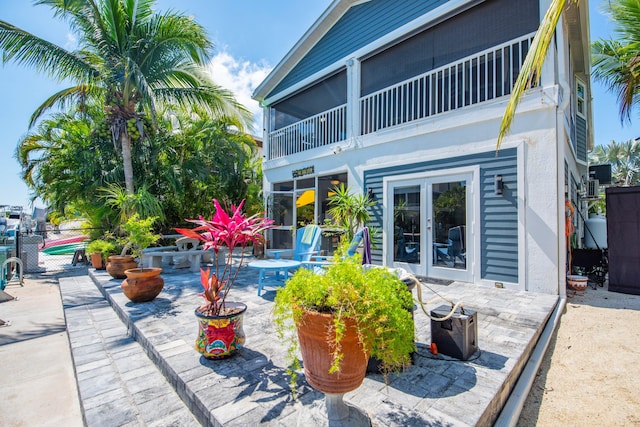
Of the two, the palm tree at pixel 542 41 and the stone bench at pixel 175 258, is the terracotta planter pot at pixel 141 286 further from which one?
the palm tree at pixel 542 41

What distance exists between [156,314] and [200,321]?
1.59m

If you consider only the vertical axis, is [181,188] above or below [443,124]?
below

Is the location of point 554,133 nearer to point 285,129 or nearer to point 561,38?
point 561,38

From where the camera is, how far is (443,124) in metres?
5.54

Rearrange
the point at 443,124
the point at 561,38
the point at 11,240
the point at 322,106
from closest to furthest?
the point at 561,38 → the point at 443,124 → the point at 11,240 → the point at 322,106

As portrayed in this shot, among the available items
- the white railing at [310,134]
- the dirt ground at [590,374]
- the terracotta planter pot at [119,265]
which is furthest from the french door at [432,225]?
the terracotta planter pot at [119,265]

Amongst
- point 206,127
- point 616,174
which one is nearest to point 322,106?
point 206,127

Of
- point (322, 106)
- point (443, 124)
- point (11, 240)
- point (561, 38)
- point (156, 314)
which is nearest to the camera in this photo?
point (156, 314)

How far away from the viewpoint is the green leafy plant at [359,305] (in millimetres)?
1398

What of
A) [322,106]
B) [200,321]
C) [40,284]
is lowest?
[40,284]

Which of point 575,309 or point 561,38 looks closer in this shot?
point 575,309

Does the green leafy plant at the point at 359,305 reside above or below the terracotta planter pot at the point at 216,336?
above

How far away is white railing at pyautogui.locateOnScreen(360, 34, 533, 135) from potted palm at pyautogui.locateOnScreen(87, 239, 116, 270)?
6463mm

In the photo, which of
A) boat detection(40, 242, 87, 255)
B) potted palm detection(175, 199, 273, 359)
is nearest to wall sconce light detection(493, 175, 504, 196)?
potted palm detection(175, 199, 273, 359)
